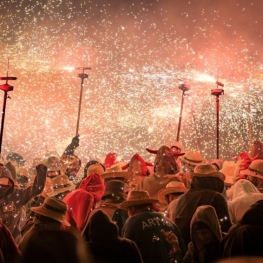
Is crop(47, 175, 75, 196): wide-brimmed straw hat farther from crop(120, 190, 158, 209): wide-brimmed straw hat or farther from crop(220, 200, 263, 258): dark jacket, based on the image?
crop(220, 200, 263, 258): dark jacket

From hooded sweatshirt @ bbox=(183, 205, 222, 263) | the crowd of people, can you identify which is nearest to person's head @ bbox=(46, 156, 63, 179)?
the crowd of people

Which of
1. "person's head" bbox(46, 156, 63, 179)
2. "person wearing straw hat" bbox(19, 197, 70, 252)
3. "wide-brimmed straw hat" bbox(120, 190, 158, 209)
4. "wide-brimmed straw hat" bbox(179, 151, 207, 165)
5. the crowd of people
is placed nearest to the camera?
the crowd of people

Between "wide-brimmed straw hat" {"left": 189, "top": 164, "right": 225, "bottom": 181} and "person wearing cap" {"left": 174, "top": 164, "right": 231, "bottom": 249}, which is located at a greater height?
"wide-brimmed straw hat" {"left": 189, "top": 164, "right": 225, "bottom": 181}

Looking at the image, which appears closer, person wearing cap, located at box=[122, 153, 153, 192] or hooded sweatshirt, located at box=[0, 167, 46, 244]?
hooded sweatshirt, located at box=[0, 167, 46, 244]

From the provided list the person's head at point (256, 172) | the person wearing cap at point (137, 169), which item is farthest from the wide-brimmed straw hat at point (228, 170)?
the person's head at point (256, 172)

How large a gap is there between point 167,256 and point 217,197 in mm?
901

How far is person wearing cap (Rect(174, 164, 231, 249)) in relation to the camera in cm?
527

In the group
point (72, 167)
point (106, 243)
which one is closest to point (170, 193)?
point (106, 243)

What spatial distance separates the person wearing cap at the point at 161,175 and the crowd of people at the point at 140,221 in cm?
1

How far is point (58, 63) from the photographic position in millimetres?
18172

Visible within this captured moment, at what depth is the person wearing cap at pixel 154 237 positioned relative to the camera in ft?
15.3

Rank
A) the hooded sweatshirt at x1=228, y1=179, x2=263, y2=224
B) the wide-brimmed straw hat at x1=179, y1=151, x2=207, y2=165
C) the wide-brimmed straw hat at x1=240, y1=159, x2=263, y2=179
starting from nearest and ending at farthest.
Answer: the hooded sweatshirt at x1=228, y1=179, x2=263, y2=224 < the wide-brimmed straw hat at x1=240, y1=159, x2=263, y2=179 < the wide-brimmed straw hat at x1=179, y1=151, x2=207, y2=165

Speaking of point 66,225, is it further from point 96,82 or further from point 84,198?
point 96,82

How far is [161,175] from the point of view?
7121mm
